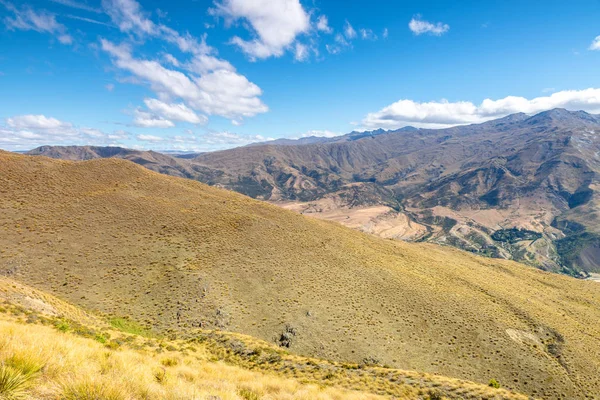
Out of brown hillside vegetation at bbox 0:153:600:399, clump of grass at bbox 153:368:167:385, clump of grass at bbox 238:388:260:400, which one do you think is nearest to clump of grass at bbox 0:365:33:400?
clump of grass at bbox 153:368:167:385

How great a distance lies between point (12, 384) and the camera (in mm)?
5191

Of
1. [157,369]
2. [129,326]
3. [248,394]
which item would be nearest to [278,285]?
[129,326]

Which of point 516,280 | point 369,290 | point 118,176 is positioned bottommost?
point 516,280

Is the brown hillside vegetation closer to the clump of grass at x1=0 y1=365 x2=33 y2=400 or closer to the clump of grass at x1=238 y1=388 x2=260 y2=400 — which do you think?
the clump of grass at x1=238 y1=388 x2=260 y2=400

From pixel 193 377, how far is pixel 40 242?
4792 cm

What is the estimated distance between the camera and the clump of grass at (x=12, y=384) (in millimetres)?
5035

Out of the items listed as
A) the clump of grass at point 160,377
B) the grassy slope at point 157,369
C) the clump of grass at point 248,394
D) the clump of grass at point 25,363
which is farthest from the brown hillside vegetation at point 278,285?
the clump of grass at point 25,363

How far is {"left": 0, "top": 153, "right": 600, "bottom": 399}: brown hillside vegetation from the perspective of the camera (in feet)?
116

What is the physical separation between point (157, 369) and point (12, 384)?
558cm

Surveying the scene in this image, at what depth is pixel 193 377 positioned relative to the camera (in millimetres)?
11133

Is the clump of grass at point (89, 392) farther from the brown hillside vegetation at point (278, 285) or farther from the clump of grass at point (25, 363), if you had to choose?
the brown hillside vegetation at point (278, 285)

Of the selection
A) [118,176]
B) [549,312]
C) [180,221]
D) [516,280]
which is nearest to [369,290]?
[549,312]

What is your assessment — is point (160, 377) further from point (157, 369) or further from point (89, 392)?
point (89, 392)

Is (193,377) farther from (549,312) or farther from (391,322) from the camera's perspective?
(549,312)
